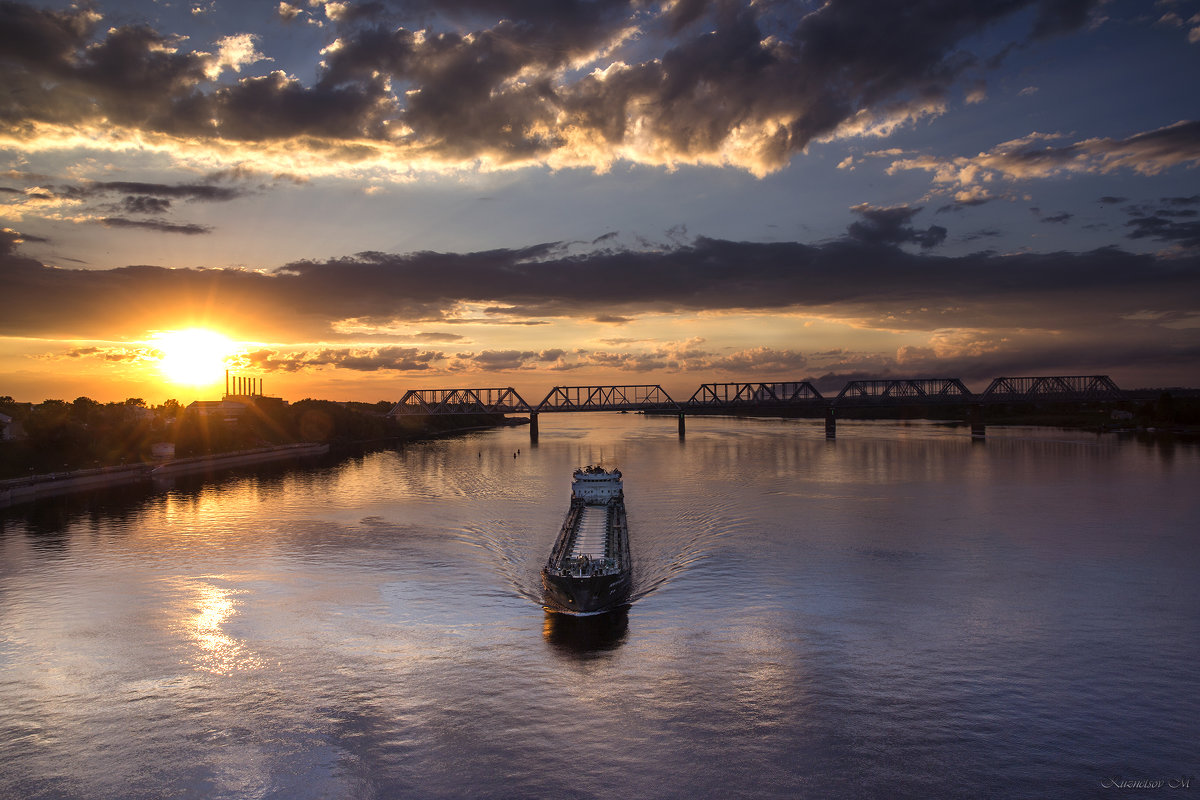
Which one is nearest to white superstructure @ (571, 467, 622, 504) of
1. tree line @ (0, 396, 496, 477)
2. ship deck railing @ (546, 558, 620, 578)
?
ship deck railing @ (546, 558, 620, 578)

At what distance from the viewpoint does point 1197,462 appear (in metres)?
125

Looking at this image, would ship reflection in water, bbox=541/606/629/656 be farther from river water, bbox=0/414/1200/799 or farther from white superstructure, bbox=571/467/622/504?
white superstructure, bbox=571/467/622/504

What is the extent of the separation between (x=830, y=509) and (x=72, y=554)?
75676 mm

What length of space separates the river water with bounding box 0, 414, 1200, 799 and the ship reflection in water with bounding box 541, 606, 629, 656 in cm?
22

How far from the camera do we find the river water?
25516mm

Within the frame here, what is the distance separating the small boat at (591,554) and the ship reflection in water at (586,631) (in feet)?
1.70

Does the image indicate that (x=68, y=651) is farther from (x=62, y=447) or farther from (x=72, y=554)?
(x=62, y=447)

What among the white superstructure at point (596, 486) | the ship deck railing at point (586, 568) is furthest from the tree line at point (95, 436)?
the ship deck railing at point (586, 568)

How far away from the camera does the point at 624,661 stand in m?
35.5

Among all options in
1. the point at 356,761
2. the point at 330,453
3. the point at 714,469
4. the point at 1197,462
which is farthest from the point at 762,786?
the point at 330,453

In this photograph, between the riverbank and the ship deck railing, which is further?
the riverbank

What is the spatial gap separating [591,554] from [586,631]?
1306 centimetres

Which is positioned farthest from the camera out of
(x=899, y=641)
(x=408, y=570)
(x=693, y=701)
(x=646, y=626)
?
(x=408, y=570)

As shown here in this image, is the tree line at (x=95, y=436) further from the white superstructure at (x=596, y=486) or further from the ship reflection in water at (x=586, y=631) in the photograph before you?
the ship reflection in water at (x=586, y=631)
